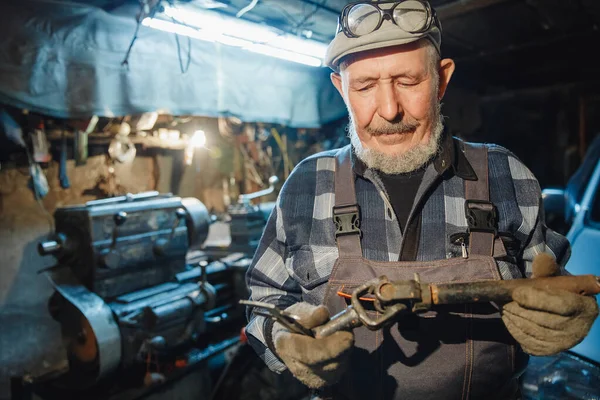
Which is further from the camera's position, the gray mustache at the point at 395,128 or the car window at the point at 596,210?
the car window at the point at 596,210

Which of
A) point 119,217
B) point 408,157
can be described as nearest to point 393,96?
point 408,157

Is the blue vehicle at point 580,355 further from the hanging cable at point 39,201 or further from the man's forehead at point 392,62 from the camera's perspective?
the hanging cable at point 39,201

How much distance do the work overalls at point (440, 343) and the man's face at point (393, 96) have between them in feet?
1.39

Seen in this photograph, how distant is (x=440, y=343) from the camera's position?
1590 millimetres

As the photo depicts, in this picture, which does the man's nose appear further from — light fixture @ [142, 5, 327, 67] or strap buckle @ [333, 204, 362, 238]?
light fixture @ [142, 5, 327, 67]

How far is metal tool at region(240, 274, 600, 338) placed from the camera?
1280 mm

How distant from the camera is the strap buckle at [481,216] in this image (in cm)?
163

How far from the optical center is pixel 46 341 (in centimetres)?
457

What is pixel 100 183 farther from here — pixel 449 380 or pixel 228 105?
pixel 449 380

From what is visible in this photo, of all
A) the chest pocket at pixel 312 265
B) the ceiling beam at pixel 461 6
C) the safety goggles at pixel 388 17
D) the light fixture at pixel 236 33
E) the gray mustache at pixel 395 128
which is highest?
the ceiling beam at pixel 461 6

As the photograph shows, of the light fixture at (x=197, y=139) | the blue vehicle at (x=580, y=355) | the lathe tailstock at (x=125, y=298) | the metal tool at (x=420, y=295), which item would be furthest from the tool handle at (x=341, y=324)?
the light fixture at (x=197, y=139)

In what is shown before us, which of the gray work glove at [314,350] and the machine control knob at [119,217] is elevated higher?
the machine control knob at [119,217]

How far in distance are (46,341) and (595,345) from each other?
16.6 ft

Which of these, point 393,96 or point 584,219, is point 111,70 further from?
point 584,219
